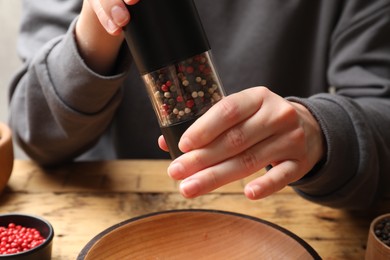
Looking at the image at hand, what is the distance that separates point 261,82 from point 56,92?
493 millimetres

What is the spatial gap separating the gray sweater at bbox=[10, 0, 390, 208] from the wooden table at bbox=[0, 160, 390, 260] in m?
0.04

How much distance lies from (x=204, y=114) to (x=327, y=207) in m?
0.41

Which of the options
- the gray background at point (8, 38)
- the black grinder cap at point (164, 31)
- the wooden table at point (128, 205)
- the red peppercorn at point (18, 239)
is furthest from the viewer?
the gray background at point (8, 38)

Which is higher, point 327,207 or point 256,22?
point 256,22

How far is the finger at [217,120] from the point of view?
615 mm

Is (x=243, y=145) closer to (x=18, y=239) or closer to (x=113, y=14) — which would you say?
(x=113, y=14)

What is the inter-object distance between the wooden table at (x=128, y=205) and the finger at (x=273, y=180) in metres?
0.19

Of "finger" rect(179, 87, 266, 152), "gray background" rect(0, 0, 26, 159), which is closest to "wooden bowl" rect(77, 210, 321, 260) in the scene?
"finger" rect(179, 87, 266, 152)

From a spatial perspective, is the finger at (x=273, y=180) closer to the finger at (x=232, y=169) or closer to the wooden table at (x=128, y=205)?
the finger at (x=232, y=169)

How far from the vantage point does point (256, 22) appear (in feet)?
3.95

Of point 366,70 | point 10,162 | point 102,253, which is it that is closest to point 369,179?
point 366,70

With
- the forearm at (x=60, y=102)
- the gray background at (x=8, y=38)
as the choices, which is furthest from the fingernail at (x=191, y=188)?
the gray background at (x=8, y=38)

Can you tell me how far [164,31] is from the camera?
1.99 feet

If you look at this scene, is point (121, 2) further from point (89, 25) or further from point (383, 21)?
point (383, 21)
